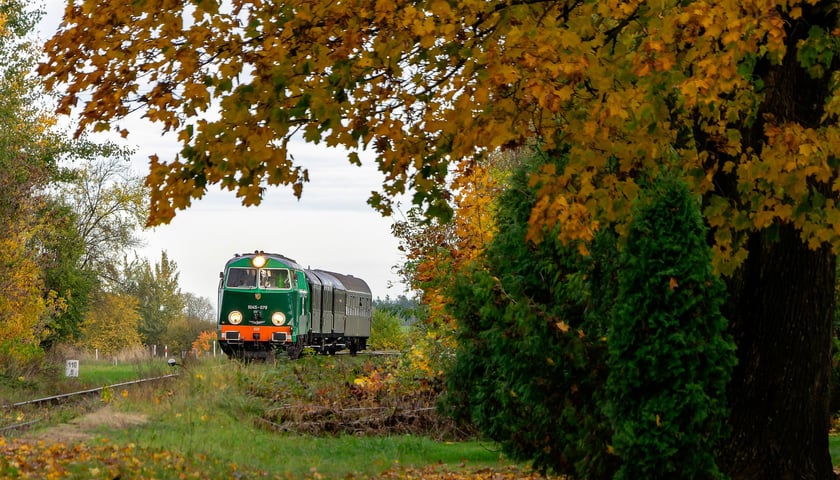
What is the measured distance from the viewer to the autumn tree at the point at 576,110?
26.0 ft

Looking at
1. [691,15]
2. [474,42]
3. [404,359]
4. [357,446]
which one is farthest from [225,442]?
[691,15]

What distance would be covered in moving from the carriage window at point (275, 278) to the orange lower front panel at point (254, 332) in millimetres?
1264

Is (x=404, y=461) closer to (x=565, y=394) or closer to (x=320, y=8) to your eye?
(x=565, y=394)

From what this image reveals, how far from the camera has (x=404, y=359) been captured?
79.3 ft

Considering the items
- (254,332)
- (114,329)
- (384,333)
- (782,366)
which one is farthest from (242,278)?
(114,329)

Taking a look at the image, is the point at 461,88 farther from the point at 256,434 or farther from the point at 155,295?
the point at 155,295

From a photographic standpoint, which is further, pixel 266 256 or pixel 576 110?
pixel 266 256

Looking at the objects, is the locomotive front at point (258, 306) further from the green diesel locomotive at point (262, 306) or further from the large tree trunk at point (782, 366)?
the large tree trunk at point (782, 366)

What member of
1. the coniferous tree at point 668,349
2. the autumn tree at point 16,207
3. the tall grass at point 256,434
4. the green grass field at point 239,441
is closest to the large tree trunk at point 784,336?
the coniferous tree at point 668,349

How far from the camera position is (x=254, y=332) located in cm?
3136

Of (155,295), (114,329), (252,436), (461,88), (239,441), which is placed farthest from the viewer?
(155,295)

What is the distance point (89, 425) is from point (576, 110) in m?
11.5

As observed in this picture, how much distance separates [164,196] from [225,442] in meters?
8.75

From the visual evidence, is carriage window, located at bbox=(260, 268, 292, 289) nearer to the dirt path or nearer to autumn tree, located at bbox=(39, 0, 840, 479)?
the dirt path
